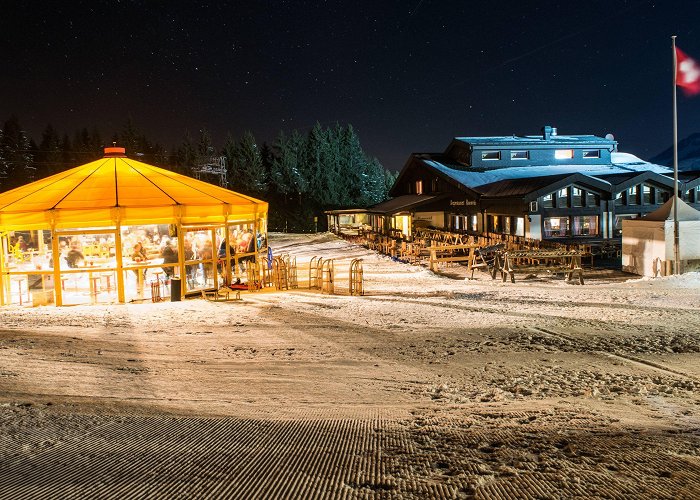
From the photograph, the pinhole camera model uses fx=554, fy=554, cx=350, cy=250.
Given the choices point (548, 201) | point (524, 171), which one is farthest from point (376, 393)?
point (524, 171)

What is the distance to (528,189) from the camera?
114 ft

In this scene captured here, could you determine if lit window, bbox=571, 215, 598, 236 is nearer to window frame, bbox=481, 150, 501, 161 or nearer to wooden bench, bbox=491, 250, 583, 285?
wooden bench, bbox=491, 250, 583, 285

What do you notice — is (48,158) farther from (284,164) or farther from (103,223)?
(103,223)

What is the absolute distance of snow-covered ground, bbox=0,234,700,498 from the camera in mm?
4645

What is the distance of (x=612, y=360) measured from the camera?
9.42m

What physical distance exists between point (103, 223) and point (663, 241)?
19893mm

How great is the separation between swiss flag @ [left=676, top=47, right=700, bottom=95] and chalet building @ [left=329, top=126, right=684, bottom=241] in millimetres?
14000

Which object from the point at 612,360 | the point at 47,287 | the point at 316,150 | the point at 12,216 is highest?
the point at 316,150

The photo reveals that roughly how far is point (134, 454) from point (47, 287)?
46.6 feet

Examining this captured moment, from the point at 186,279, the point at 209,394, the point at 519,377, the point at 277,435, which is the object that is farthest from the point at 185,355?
the point at 186,279

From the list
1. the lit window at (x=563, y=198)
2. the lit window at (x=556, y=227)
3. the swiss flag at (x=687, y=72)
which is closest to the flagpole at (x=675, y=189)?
the swiss flag at (x=687, y=72)

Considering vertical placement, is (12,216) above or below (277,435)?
above

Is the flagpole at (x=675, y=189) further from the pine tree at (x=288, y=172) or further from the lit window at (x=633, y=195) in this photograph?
the pine tree at (x=288, y=172)

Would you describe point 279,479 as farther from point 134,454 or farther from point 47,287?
point 47,287
